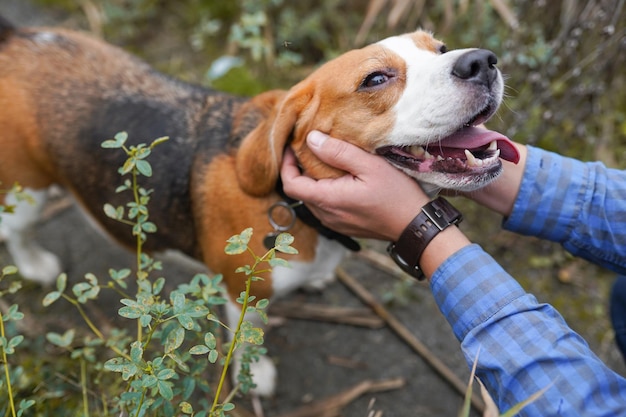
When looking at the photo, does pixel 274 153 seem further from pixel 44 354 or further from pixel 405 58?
pixel 44 354

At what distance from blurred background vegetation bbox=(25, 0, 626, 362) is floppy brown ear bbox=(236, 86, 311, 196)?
3.43ft

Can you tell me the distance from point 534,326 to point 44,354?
7.36ft

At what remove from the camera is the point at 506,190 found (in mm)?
2178

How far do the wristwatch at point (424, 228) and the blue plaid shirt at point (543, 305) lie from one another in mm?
112

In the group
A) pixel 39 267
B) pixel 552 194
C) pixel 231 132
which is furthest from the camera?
pixel 39 267

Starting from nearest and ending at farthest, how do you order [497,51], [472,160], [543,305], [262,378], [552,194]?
1. [543,305]
2. [472,160]
3. [552,194]
4. [262,378]
5. [497,51]

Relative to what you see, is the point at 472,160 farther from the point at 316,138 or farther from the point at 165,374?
the point at 165,374

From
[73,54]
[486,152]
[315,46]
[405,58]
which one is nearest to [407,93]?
[405,58]

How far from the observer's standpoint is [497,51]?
Answer: 367 cm

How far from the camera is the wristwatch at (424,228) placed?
190 cm

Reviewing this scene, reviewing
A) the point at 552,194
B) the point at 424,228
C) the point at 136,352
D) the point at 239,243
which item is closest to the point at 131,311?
the point at 136,352

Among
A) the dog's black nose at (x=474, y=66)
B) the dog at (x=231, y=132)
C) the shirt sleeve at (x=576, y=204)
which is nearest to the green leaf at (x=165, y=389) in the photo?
A: the dog at (x=231, y=132)

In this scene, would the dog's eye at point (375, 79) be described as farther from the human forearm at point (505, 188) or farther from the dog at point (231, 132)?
the human forearm at point (505, 188)

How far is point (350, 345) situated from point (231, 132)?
135 centimetres
